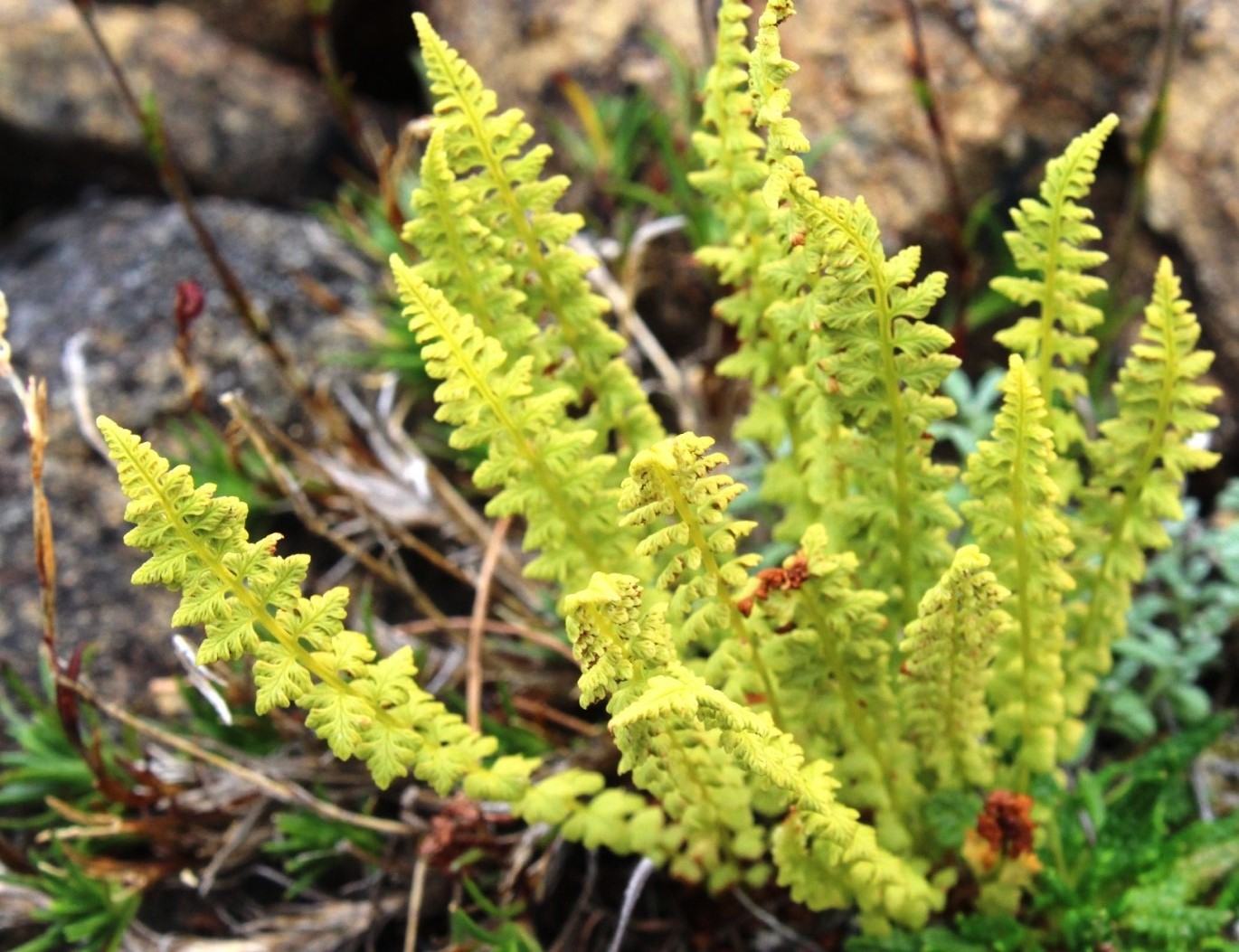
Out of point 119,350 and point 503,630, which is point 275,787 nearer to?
point 503,630

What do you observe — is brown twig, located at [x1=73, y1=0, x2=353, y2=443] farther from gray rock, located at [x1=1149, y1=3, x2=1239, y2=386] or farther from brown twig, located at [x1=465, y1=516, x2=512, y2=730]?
gray rock, located at [x1=1149, y1=3, x2=1239, y2=386]

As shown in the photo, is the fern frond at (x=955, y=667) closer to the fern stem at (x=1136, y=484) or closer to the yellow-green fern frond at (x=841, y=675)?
the yellow-green fern frond at (x=841, y=675)

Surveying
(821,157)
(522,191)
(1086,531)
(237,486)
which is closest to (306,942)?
(237,486)

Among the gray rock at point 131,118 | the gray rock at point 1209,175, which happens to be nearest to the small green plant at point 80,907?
the gray rock at point 131,118

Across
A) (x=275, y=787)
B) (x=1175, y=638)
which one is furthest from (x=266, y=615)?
(x=1175, y=638)

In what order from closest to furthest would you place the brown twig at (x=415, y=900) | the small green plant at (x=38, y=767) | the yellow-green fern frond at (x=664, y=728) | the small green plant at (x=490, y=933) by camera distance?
the yellow-green fern frond at (x=664, y=728), the small green plant at (x=490, y=933), the brown twig at (x=415, y=900), the small green plant at (x=38, y=767)

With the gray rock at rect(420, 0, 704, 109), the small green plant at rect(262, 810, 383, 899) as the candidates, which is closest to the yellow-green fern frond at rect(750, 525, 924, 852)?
the small green plant at rect(262, 810, 383, 899)
